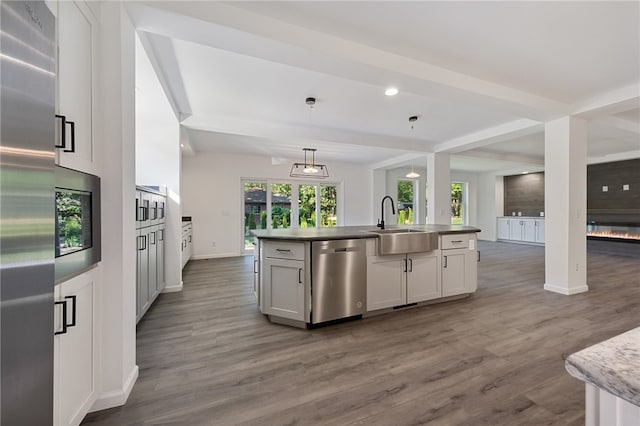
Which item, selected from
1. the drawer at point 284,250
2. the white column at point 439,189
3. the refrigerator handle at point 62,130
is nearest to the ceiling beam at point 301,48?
the refrigerator handle at point 62,130

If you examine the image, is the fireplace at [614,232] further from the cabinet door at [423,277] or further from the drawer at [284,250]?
the drawer at [284,250]

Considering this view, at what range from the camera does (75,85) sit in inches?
52.1

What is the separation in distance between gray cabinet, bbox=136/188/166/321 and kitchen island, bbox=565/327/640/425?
2.97 meters

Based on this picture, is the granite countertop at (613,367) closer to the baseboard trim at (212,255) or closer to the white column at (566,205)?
the white column at (566,205)

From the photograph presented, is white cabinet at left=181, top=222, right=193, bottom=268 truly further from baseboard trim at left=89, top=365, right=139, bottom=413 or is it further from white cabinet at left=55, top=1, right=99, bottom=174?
white cabinet at left=55, top=1, right=99, bottom=174

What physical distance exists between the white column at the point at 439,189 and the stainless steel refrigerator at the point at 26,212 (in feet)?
19.3

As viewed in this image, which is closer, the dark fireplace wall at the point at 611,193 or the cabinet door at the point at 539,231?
the dark fireplace wall at the point at 611,193

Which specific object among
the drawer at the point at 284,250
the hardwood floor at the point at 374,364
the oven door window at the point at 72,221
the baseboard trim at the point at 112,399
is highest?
the oven door window at the point at 72,221

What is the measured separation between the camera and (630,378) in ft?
1.33

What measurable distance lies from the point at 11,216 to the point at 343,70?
2362mm

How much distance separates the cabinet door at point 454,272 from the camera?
10.7 ft

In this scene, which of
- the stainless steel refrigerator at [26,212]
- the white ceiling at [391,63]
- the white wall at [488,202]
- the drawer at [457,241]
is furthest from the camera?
the white wall at [488,202]

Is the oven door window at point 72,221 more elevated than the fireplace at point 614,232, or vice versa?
the oven door window at point 72,221

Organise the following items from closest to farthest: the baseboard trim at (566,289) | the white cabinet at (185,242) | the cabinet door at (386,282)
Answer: the cabinet door at (386,282) → the baseboard trim at (566,289) → the white cabinet at (185,242)
